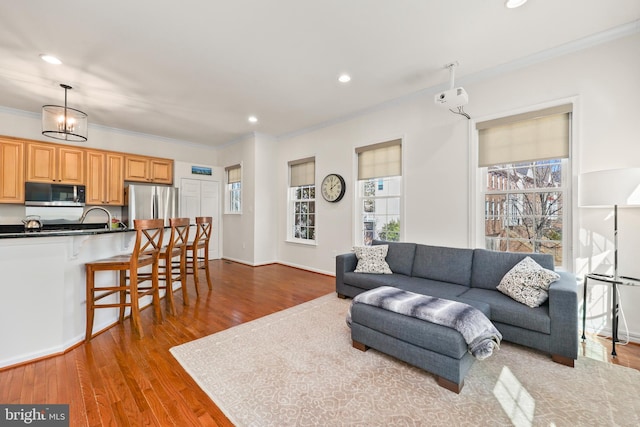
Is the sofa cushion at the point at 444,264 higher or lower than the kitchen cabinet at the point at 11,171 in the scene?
lower

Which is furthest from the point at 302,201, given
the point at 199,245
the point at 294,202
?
the point at 199,245

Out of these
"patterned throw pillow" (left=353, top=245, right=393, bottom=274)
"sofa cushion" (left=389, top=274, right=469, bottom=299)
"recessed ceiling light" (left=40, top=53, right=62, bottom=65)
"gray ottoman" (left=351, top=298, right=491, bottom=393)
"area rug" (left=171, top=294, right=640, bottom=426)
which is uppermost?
"recessed ceiling light" (left=40, top=53, right=62, bottom=65)

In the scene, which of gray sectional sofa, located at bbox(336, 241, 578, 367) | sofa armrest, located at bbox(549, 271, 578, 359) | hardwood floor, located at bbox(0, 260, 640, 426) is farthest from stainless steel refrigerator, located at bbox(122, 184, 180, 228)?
sofa armrest, located at bbox(549, 271, 578, 359)

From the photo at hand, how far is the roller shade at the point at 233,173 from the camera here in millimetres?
6477

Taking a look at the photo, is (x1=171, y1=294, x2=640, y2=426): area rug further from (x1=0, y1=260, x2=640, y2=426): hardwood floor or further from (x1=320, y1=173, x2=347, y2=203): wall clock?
(x1=320, y1=173, x2=347, y2=203): wall clock

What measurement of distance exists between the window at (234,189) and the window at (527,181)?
5.02 meters

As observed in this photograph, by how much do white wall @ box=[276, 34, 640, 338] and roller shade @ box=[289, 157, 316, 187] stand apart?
0.57ft

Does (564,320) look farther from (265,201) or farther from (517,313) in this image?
(265,201)

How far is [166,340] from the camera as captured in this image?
249cm

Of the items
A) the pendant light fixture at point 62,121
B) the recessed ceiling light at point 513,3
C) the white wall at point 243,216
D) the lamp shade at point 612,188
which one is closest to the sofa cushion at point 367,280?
the lamp shade at point 612,188

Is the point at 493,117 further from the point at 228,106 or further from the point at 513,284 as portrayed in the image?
the point at 228,106

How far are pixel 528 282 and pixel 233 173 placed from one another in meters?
6.12

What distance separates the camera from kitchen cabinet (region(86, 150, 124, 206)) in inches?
197

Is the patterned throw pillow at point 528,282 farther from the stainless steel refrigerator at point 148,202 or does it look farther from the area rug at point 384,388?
the stainless steel refrigerator at point 148,202
